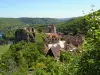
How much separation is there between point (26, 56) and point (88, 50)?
127ft

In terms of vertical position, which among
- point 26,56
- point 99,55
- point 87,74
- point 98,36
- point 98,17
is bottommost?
point 26,56

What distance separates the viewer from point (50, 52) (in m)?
47.2

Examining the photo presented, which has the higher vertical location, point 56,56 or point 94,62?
point 94,62

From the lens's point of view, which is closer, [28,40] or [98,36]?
[98,36]

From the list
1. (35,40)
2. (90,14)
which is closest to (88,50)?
(90,14)

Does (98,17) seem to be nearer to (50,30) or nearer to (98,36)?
(98,36)

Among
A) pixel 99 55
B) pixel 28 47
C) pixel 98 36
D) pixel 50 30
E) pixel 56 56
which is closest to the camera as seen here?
pixel 98 36

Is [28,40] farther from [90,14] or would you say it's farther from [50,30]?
[90,14]

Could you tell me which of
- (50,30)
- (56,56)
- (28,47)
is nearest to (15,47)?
(28,47)

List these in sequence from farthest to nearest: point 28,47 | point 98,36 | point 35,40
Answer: point 35,40 < point 28,47 < point 98,36

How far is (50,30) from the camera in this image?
257 ft

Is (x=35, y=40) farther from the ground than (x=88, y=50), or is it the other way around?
(x=88, y=50)

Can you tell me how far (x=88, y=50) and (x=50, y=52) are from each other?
130 ft

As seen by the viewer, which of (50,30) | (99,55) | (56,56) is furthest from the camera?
(50,30)
